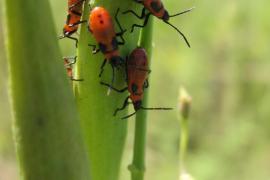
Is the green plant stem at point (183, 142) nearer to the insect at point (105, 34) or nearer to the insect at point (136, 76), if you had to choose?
the insect at point (136, 76)

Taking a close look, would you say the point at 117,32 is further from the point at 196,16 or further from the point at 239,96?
the point at 196,16

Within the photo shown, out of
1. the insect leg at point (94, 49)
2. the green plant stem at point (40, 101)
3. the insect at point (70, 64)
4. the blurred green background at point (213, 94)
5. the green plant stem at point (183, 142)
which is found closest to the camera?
the green plant stem at point (40, 101)

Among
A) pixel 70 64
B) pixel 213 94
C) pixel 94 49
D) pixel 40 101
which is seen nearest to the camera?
pixel 40 101

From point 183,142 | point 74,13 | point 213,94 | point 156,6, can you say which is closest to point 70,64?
point 74,13

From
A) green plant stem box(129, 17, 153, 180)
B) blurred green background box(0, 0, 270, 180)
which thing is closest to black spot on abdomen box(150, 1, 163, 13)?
green plant stem box(129, 17, 153, 180)

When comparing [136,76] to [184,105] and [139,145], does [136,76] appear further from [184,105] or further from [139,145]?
[184,105]

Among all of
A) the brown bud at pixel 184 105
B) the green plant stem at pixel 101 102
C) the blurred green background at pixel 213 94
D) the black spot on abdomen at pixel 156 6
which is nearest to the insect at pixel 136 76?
the green plant stem at pixel 101 102

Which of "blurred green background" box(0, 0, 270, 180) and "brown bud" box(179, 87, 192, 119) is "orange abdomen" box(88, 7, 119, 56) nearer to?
"brown bud" box(179, 87, 192, 119)
